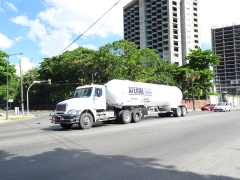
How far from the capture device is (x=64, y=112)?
49.4 ft

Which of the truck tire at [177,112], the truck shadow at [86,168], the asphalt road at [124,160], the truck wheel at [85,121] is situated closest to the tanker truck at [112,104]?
the truck wheel at [85,121]

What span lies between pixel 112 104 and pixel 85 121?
3.16 m

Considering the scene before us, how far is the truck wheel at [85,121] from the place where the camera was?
15.3m

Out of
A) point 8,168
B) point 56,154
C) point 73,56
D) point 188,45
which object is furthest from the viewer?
point 188,45

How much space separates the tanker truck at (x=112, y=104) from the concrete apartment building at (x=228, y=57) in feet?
400

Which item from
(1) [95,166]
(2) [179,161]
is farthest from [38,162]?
(2) [179,161]

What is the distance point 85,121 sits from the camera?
15594mm

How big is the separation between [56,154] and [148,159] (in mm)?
2914

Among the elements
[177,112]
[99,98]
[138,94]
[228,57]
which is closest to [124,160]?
[99,98]

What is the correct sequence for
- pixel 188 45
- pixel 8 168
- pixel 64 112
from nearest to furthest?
pixel 8 168, pixel 64 112, pixel 188 45

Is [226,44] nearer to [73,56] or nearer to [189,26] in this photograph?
[189,26]

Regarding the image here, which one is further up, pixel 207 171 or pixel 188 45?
pixel 188 45

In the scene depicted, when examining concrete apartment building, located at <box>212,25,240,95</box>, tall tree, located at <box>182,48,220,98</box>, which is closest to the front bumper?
tall tree, located at <box>182,48,220,98</box>

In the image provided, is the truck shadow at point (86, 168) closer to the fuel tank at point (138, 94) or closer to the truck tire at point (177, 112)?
the fuel tank at point (138, 94)
